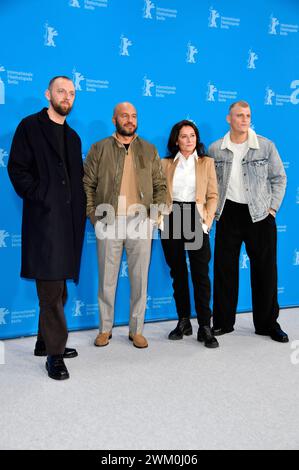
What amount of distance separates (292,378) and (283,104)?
2359 mm

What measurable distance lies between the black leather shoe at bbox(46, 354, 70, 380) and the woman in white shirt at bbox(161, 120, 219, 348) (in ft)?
3.33

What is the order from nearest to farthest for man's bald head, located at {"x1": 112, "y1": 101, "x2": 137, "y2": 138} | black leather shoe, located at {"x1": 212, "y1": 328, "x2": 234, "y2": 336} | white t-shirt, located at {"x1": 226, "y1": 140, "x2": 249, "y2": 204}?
man's bald head, located at {"x1": 112, "y1": 101, "x2": 137, "y2": 138} → white t-shirt, located at {"x1": 226, "y1": 140, "x2": 249, "y2": 204} → black leather shoe, located at {"x1": 212, "y1": 328, "x2": 234, "y2": 336}

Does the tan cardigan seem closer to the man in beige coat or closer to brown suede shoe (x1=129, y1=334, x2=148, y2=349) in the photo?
the man in beige coat

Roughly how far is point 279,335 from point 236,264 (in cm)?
57

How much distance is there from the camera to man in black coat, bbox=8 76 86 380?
2.50 metres

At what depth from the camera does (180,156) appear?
3.16m

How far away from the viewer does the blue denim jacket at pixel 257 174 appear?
3.14 meters

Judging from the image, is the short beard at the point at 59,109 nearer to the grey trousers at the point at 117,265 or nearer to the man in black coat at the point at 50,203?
the man in black coat at the point at 50,203

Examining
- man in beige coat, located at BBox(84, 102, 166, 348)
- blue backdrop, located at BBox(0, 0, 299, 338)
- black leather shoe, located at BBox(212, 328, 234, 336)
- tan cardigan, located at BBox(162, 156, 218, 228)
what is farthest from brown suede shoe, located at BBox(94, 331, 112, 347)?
tan cardigan, located at BBox(162, 156, 218, 228)

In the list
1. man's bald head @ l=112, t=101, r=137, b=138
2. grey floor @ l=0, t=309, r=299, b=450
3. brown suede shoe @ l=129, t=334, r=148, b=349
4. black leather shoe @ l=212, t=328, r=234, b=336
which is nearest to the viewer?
grey floor @ l=0, t=309, r=299, b=450

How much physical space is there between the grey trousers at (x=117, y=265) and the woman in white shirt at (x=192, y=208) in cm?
22

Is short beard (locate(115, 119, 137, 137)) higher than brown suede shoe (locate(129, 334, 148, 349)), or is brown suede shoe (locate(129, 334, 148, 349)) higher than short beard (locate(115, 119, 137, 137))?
short beard (locate(115, 119, 137, 137))

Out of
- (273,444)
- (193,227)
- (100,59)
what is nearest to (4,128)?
(100,59)

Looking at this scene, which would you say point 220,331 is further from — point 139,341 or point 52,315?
point 52,315
